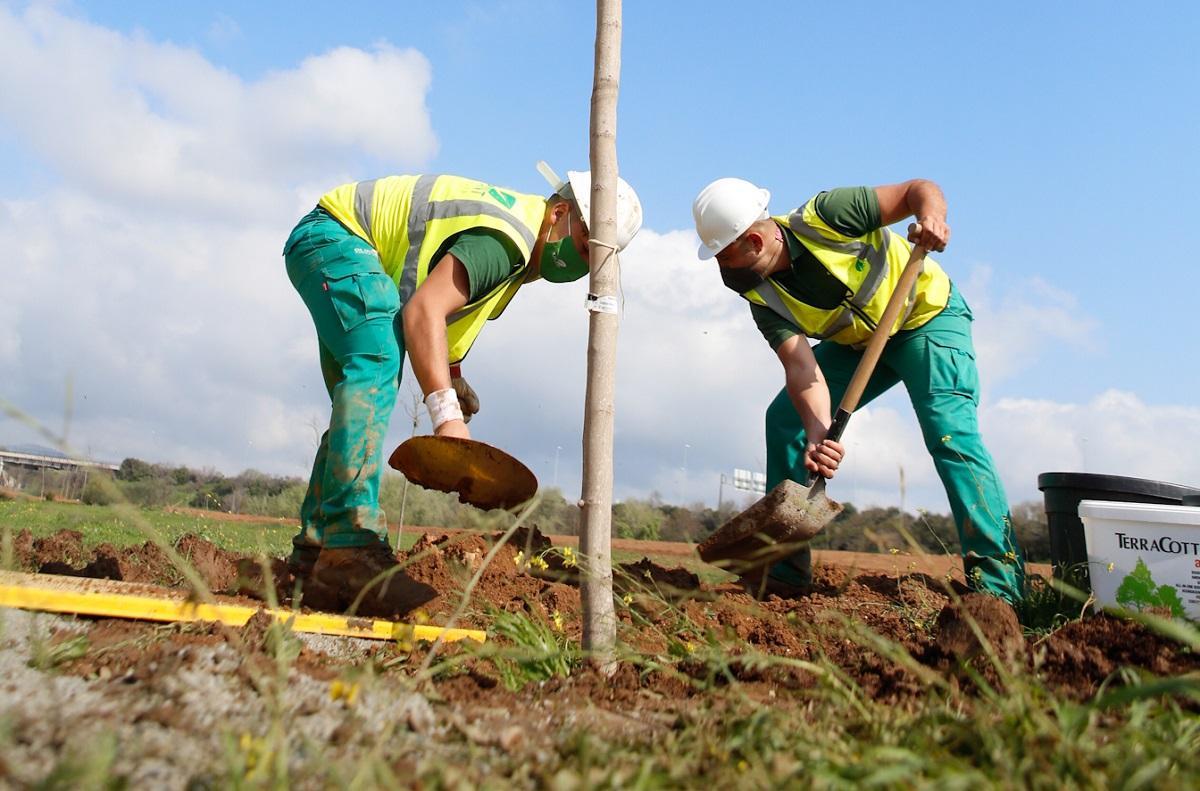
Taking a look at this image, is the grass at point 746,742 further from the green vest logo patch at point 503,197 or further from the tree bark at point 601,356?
the green vest logo patch at point 503,197

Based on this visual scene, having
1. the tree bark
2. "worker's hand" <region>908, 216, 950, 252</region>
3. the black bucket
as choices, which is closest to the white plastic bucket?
the black bucket

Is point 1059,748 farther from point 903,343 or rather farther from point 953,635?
point 903,343

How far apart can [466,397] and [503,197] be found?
1.06m

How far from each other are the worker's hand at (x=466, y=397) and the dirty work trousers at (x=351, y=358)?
707 mm

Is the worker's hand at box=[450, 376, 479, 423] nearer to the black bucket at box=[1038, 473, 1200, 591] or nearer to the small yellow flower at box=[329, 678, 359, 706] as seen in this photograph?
the small yellow flower at box=[329, 678, 359, 706]

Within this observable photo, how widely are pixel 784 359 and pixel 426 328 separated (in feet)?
6.46

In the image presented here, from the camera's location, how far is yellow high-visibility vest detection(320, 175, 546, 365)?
322 centimetres

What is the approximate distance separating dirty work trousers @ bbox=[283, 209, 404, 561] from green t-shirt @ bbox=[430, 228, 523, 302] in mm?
293

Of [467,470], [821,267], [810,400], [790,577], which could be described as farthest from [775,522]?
[467,470]

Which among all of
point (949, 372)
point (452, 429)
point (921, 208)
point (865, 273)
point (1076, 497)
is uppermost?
point (921, 208)

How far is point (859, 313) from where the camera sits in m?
4.14

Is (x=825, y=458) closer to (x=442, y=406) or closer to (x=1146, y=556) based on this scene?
(x=1146, y=556)

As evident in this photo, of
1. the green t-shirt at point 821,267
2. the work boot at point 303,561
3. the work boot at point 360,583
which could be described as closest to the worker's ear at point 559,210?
the green t-shirt at point 821,267

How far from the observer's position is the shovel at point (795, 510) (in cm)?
360
